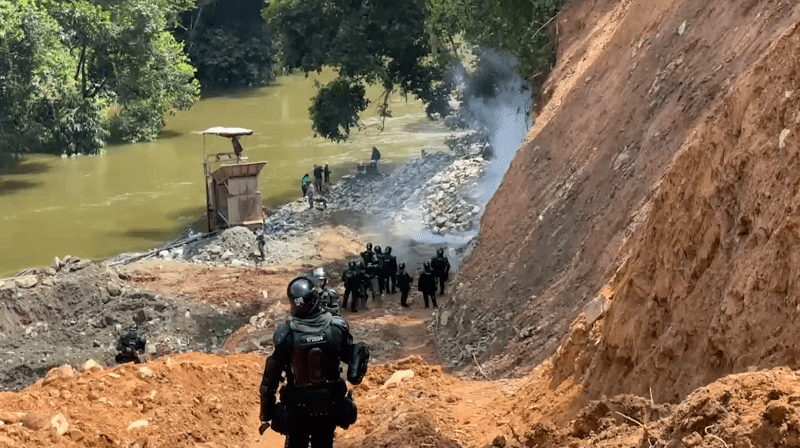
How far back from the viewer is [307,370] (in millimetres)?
6199

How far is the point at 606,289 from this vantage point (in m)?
8.21

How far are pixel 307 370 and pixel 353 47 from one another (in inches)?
893

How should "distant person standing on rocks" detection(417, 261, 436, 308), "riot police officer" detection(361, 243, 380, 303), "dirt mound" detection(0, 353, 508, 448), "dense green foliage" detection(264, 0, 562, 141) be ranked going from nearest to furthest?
"dirt mound" detection(0, 353, 508, 448)
"distant person standing on rocks" detection(417, 261, 436, 308)
"riot police officer" detection(361, 243, 380, 303)
"dense green foliage" detection(264, 0, 562, 141)

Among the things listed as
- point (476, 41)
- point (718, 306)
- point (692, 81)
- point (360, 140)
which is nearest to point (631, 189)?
point (692, 81)

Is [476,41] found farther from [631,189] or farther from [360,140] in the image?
[360,140]

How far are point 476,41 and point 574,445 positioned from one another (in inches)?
672

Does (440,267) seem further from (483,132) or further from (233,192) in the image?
(483,132)

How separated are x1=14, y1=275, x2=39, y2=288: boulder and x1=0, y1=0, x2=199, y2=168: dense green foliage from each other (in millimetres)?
14425

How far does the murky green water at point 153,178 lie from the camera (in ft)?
90.5

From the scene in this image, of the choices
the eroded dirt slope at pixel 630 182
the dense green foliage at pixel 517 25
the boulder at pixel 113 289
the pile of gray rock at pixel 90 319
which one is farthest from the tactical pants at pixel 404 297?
the boulder at pixel 113 289

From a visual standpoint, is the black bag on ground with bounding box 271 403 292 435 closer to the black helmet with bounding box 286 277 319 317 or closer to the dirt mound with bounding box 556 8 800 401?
the black helmet with bounding box 286 277 319 317

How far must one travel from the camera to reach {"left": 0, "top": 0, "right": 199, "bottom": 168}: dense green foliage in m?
32.6

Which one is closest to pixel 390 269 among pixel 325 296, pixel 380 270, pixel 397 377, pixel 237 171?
pixel 380 270

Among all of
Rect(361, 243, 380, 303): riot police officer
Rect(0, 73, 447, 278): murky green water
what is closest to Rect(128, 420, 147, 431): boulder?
Rect(361, 243, 380, 303): riot police officer
